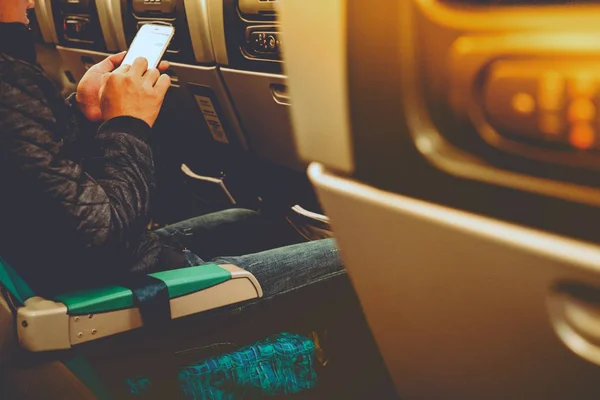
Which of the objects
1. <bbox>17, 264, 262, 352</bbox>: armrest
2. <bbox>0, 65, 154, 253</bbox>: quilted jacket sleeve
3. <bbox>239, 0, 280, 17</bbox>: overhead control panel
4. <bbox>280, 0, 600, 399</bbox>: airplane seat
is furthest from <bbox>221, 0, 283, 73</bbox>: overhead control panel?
<bbox>280, 0, 600, 399</bbox>: airplane seat

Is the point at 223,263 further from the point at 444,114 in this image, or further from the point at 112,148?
the point at 444,114

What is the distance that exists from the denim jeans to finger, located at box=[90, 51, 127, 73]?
0.42 metres

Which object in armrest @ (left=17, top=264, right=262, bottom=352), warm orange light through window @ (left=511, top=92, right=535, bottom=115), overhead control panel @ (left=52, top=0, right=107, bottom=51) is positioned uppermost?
warm orange light through window @ (left=511, top=92, right=535, bottom=115)

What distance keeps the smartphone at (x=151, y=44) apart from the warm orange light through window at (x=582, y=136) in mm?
1088

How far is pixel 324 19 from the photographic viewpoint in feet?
2.16

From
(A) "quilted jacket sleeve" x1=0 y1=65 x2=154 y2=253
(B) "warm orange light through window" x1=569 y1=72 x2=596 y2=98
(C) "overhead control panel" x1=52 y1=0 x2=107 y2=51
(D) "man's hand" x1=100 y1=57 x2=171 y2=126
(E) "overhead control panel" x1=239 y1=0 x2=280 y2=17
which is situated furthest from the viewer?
(C) "overhead control panel" x1=52 y1=0 x2=107 y2=51

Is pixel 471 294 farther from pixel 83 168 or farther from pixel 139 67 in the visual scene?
pixel 139 67

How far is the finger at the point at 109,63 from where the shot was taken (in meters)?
1.51

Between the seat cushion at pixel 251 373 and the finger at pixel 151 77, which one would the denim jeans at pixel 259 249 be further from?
the finger at pixel 151 77

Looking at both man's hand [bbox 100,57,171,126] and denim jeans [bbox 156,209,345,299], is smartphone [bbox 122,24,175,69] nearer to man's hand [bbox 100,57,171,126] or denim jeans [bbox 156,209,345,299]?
man's hand [bbox 100,57,171,126]

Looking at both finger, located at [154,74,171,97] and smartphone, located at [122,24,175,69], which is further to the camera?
smartphone, located at [122,24,175,69]

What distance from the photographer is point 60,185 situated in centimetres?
104

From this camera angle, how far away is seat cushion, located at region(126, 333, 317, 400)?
1260mm

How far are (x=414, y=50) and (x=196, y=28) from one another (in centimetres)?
161
